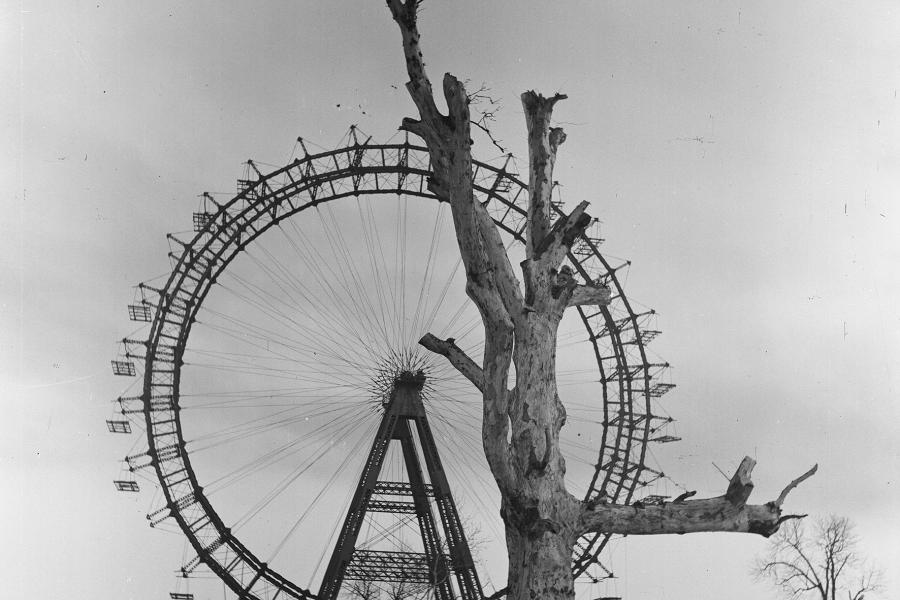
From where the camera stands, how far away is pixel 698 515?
7.83 m

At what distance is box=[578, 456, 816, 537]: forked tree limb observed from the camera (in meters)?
7.77

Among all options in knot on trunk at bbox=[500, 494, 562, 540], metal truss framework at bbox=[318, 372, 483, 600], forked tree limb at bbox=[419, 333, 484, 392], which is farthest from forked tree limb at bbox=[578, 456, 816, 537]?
metal truss framework at bbox=[318, 372, 483, 600]

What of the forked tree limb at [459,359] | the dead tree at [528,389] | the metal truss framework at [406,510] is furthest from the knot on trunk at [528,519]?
the metal truss framework at [406,510]

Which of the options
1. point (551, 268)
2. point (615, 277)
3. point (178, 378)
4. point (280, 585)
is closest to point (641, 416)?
point (615, 277)

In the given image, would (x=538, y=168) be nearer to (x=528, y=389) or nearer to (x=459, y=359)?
(x=459, y=359)

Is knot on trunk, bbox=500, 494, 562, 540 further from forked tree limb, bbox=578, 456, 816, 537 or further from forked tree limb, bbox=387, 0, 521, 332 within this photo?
forked tree limb, bbox=387, 0, 521, 332

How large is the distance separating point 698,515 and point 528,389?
1.73 meters

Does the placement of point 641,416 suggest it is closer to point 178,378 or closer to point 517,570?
point 178,378

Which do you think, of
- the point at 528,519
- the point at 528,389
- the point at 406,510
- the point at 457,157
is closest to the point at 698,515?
the point at 528,519

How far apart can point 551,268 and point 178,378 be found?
22.5 meters

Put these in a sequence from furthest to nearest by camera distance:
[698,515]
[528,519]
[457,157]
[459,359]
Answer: [459,359], [457,157], [698,515], [528,519]

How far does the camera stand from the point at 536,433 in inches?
303

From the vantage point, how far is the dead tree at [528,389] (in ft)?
24.9

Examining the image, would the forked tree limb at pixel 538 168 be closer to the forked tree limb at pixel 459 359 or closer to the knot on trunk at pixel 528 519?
the forked tree limb at pixel 459 359
